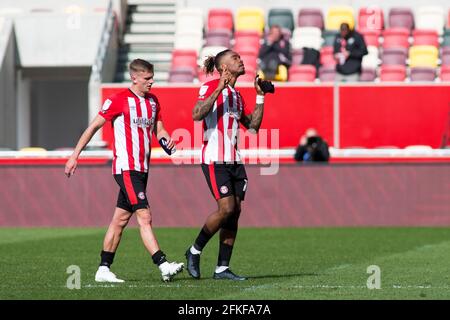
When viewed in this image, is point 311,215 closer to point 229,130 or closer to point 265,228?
point 265,228

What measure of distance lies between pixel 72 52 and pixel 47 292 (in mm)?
17845

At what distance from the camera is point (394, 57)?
2672cm

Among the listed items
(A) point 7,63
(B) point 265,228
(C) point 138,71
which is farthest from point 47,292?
(A) point 7,63

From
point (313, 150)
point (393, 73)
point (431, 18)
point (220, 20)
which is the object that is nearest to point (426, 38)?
point (431, 18)

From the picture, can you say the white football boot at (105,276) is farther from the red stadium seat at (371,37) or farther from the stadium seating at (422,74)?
the red stadium seat at (371,37)

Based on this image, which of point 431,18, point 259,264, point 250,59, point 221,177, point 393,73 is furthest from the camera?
point 431,18

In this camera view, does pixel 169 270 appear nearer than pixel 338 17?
Yes

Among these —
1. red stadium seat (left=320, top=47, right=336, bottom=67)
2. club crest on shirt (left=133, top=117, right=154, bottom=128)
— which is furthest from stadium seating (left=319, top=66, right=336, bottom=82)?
club crest on shirt (left=133, top=117, right=154, bottom=128)

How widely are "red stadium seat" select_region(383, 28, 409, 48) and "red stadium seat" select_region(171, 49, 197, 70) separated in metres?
3.73

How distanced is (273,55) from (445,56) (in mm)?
3626

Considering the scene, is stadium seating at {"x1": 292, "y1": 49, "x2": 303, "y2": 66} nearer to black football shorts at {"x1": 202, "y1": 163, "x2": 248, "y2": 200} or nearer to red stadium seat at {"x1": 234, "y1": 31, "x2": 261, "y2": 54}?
red stadium seat at {"x1": 234, "y1": 31, "x2": 261, "y2": 54}

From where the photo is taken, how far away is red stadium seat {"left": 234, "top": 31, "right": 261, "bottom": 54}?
89.1 feet

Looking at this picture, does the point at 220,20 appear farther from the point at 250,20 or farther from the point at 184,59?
the point at 184,59

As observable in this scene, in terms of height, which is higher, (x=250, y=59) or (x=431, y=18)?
(x=431, y=18)
